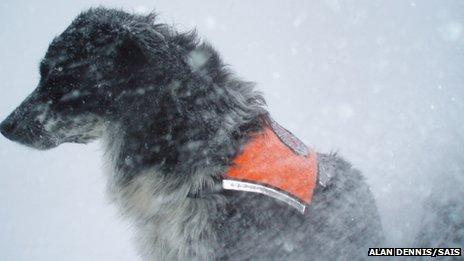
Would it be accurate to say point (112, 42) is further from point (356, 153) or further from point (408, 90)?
point (408, 90)

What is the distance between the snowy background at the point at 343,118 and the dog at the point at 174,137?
0.31 meters

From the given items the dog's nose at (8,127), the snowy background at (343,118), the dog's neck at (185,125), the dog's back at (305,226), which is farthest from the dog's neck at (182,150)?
the dog's nose at (8,127)

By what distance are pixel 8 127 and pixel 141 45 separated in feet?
3.86

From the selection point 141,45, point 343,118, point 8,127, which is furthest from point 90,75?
point 343,118

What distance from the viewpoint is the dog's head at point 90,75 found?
2.75 m

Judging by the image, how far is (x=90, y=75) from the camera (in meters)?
2.78

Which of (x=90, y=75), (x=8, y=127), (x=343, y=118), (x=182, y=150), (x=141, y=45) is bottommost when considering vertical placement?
(x=8, y=127)

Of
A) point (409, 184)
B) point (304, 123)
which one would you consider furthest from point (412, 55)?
point (409, 184)

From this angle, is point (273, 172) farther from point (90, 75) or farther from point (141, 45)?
point (90, 75)

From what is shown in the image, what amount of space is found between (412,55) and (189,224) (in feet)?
28.1

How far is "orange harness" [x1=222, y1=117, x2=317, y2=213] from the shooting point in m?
2.58

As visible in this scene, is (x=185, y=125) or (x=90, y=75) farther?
(x=90, y=75)

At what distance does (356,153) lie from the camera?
22.2 feet

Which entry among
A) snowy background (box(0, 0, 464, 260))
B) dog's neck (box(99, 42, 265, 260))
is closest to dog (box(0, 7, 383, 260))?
dog's neck (box(99, 42, 265, 260))
